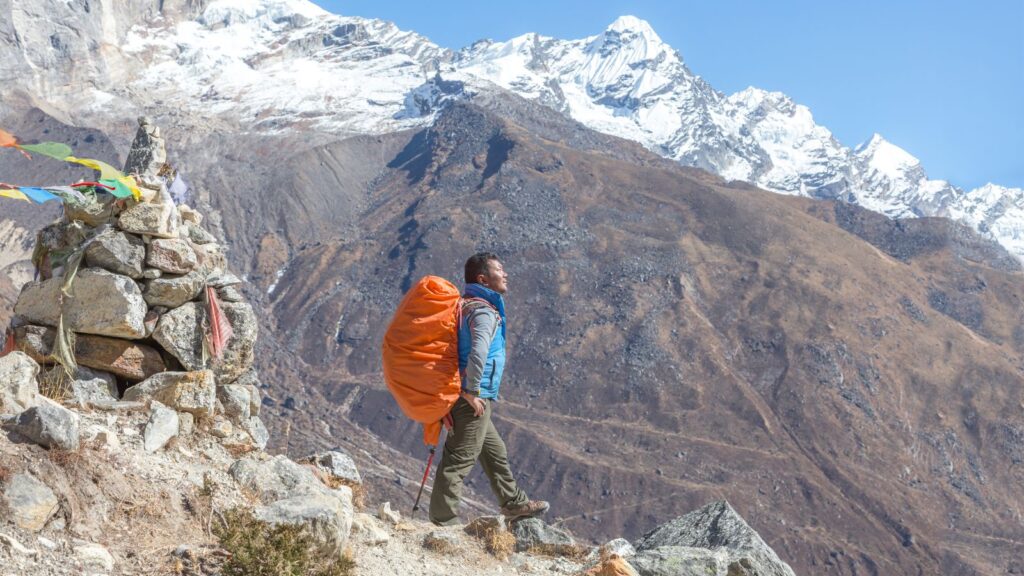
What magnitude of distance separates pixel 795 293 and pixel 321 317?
3211 inches

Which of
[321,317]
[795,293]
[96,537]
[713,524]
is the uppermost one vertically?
[795,293]

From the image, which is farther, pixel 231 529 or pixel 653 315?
pixel 653 315

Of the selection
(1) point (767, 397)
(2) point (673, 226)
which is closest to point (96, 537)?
(1) point (767, 397)

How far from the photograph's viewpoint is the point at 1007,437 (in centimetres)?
14050

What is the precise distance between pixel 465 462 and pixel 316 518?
6.27 ft

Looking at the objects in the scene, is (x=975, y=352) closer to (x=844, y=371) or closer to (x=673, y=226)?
(x=844, y=371)

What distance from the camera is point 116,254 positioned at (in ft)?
31.7

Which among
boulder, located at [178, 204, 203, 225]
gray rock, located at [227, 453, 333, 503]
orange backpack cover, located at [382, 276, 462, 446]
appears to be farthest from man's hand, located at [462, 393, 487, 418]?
boulder, located at [178, 204, 203, 225]

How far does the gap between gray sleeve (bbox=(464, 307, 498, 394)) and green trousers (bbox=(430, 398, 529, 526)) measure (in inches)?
12.0

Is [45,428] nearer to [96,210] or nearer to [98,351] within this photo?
[98,351]

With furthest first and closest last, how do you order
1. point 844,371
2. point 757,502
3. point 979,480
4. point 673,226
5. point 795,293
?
point 673,226, point 795,293, point 844,371, point 979,480, point 757,502

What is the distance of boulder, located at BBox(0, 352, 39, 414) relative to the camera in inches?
287

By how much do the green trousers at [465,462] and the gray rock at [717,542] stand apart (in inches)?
55.7

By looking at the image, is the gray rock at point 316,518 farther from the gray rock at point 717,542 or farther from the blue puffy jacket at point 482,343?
the gray rock at point 717,542
